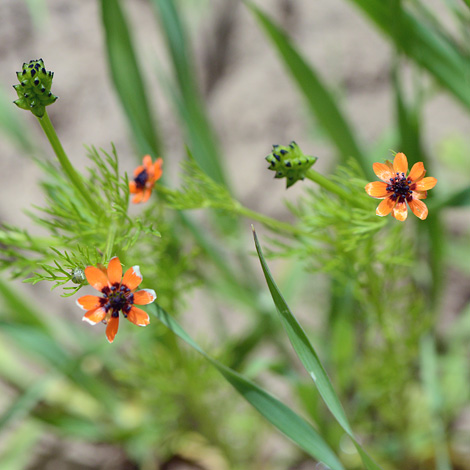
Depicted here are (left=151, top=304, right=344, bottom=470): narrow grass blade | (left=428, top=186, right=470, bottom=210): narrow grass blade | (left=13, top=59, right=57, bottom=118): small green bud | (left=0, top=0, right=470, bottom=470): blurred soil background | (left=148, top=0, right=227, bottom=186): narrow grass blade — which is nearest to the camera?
(left=13, top=59, right=57, bottom=118): small green bud

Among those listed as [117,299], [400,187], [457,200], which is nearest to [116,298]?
[117,299]

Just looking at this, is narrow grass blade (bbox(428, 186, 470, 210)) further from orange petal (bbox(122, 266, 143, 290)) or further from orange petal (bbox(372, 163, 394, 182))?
orange petal (bbox(122, 266, 143, 290))

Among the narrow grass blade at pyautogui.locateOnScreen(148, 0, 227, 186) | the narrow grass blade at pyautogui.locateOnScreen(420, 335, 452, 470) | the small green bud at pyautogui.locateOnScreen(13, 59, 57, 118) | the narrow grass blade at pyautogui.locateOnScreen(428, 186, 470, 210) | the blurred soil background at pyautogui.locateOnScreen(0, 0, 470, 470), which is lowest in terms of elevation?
the small green bud at pyautogui.locateOnScreen(13, 59, 57, 118)

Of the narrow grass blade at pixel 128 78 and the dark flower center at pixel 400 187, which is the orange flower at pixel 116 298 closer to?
the dark flower center at pixel 400 187

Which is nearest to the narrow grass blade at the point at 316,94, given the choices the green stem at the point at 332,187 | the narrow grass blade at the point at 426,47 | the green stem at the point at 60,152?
the narrow grass blade at the point at 426,47

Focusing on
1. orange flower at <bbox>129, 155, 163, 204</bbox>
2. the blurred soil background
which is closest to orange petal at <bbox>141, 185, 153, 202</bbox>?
orange flower at <bbox>129, 155, 163, 204</bbox>

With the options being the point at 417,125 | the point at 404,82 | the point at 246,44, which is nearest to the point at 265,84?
the point at 246,44

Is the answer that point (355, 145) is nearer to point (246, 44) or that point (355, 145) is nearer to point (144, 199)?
point (144, 199)
